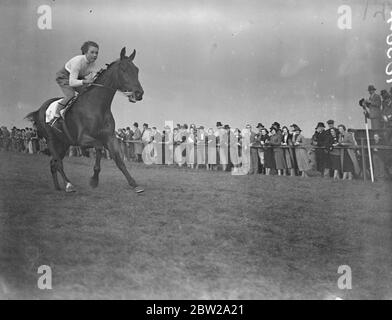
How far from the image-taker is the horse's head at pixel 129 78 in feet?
16.8

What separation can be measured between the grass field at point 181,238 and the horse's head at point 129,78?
79cm

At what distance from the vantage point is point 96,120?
5332 millimetres

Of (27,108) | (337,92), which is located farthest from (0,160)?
(337,92)

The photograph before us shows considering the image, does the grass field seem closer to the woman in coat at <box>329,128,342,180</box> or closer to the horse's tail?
the horse's tail

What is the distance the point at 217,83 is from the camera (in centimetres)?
539

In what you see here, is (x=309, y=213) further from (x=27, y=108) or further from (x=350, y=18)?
(x=27, y=108)

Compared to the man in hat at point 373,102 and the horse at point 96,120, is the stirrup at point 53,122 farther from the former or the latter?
the man in hat at point 373,102

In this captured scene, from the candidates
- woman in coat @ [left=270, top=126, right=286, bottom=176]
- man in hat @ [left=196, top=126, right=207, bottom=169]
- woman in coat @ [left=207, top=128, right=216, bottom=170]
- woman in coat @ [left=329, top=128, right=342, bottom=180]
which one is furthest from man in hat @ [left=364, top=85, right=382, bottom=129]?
man in hat @ [left=196, top=126, right=207, bottom=169]

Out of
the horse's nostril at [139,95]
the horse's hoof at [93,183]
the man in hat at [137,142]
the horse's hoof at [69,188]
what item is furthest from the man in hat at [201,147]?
the horse's hoof at [69,188]

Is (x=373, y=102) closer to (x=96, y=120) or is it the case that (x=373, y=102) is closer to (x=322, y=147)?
(x=322, y=147)

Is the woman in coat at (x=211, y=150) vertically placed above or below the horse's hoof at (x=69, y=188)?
above

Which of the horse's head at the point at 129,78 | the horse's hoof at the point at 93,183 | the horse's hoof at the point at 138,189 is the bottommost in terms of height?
the horse's hoof at the point at 138,189

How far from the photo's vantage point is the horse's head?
5.11m

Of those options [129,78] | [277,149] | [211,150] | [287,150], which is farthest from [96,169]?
[287,150]
